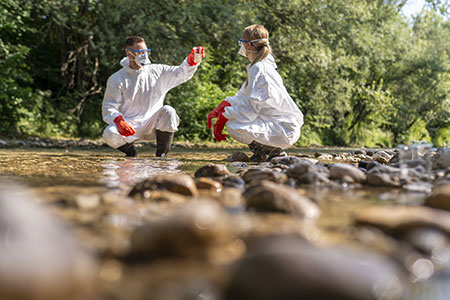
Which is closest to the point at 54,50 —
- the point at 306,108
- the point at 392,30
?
the point at 306,108

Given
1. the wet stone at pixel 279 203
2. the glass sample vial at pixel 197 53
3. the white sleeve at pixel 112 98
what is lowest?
the wet stone at pixel 279 203

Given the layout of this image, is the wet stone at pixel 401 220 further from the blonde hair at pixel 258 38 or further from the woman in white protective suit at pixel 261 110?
the blonde hair at pixel 258 38

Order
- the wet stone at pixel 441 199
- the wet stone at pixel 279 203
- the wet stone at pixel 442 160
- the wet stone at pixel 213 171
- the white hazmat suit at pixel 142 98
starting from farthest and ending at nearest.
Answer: the white hazmat suit at pixel 142 98
the wet stone at pixel 442 160
the wet stone at pixel 213 171
the wet stone at pixel 441 199
the wet stone at pixel 279 203

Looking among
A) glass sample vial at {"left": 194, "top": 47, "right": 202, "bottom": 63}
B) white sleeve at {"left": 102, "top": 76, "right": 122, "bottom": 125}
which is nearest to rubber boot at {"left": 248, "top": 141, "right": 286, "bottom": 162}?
glass sample vial at {"left": 194, "top": 47, "right": 202, "bottom": 63}

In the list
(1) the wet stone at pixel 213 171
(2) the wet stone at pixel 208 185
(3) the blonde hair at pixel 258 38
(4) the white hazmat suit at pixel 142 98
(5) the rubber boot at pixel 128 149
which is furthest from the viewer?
(5) the rubber boot at pixel 128 149

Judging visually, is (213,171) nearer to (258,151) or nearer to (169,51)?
(258,151)

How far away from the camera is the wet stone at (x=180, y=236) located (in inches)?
49.6

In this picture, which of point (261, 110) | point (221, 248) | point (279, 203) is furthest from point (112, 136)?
point (221, 248)

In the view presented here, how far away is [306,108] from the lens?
560 inches

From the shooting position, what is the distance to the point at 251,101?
505 cm

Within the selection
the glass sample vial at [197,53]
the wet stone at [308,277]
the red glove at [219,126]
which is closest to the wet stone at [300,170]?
the wet stone at [308,277]

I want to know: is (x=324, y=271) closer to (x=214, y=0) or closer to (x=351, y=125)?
(x=214, y=0)

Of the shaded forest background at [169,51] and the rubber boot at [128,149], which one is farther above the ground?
the shaded forest background at [169,51]

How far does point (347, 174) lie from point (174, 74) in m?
3.33
